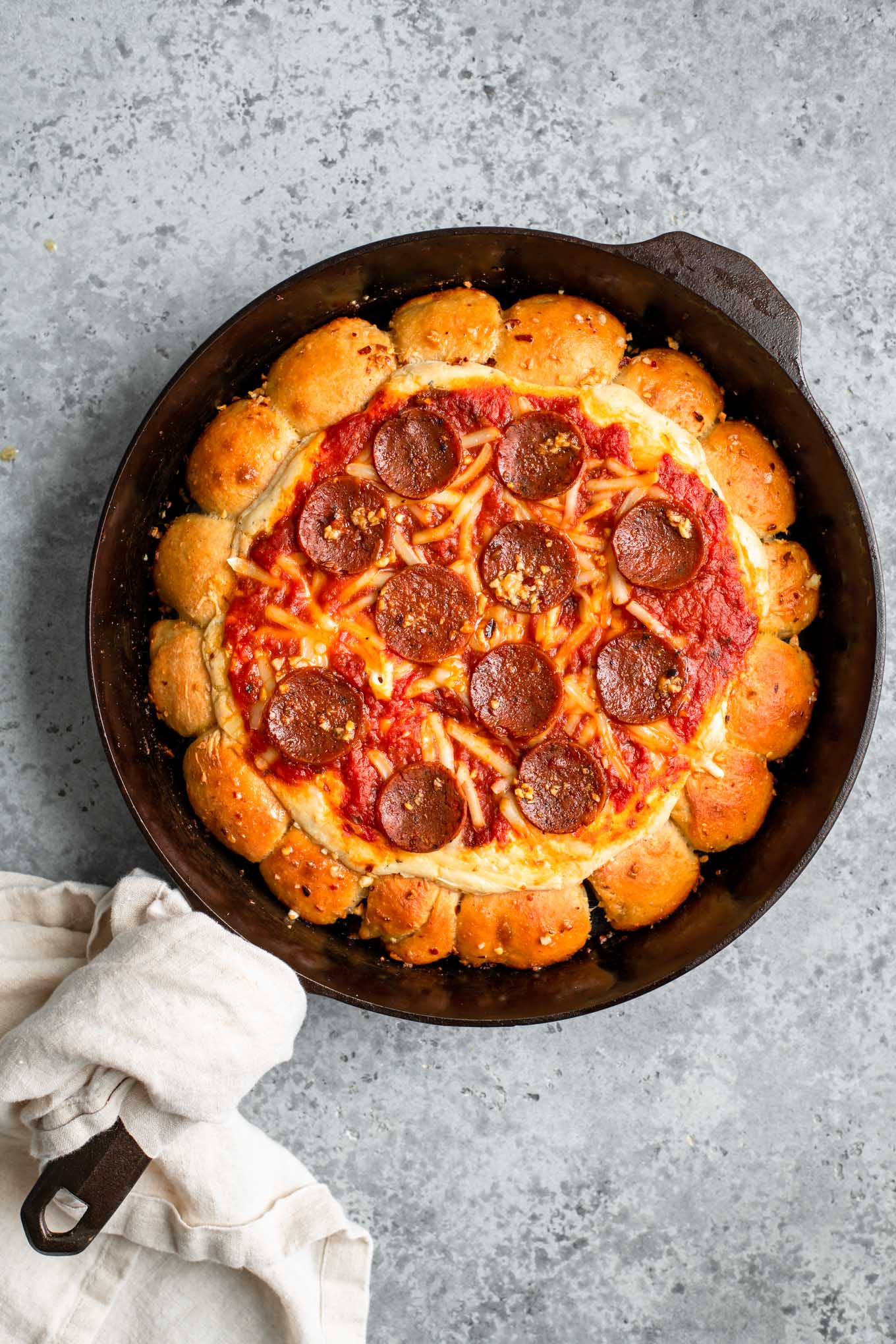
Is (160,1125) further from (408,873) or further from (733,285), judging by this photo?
(733,285)

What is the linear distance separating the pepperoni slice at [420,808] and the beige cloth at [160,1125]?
0.67m

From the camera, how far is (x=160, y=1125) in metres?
4.00

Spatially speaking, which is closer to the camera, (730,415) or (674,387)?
(674,387)

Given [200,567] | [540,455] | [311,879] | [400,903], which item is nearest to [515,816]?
[400,903]

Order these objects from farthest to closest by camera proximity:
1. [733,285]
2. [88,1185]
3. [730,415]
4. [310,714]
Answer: [730,415] → [733,285] → [310,714] → [88,1185]

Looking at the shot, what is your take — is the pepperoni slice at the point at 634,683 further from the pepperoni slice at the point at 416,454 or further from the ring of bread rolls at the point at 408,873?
the pepperoni slice at the point at 416,454

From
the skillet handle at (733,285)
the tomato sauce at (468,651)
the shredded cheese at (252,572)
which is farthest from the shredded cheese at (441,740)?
the skillet handle at (733,285)

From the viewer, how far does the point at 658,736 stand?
430 cm

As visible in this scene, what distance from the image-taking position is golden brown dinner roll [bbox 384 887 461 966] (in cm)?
439

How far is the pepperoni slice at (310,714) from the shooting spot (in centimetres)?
421

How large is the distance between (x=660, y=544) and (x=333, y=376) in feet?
4.80

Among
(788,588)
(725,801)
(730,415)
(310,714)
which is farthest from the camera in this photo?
(730,415)

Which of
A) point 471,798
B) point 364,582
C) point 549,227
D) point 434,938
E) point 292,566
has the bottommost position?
point 434,938

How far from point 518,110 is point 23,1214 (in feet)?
15.6
